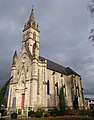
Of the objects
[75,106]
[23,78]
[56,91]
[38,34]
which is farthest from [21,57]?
[75,106]

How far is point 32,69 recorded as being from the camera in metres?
37.9

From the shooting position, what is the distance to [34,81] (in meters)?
36.2

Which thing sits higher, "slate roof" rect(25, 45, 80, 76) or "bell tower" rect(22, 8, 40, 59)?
"bell tower" rect(22, 8, 40, 59)

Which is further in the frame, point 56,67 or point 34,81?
point 56,67

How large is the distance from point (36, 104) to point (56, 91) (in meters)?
9.06

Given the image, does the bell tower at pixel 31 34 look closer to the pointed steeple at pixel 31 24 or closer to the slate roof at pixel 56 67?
the pointed steeple at pixel 31 24

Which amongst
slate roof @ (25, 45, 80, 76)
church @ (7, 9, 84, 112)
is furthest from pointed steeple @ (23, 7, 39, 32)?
slate roof @ (25, 45, 80, 76)

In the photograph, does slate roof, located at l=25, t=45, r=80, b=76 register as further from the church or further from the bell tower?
the bell tower

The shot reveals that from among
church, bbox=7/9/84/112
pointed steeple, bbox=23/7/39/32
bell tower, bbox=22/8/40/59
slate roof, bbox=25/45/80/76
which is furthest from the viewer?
pointed steeple, bbox=23/7/39/32

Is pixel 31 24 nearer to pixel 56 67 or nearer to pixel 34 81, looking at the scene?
pixel 56 67

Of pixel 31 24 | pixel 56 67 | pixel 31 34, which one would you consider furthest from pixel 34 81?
pixel 31 24

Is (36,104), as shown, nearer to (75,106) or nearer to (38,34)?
(75,106)

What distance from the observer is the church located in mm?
36375

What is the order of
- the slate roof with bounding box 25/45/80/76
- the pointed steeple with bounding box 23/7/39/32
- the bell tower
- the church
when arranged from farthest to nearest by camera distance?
the pointed steeple with bounding box 23/7/39/32
the bell tower
the slate roof with bounding box 25/45/80/76
the church
